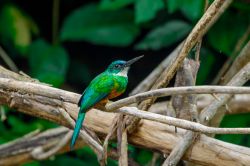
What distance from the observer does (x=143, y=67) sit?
15.0 ft

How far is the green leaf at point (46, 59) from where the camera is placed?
159 inches

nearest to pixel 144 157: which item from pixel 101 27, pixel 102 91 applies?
pixel 101 27

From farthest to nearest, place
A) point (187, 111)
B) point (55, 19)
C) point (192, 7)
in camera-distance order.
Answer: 1. point (55, 19)
2. point (192, 7)
3. point (187, 111)

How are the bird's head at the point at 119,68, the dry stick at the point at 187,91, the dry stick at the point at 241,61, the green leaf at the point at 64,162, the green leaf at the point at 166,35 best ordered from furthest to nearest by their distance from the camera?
the green leaf at the point at 166,35 < the green leaf at the point at 64,162 < the dry stick at the point at 241,61 < the bird's head at the point at 119,68 < the dry stick at the point at 187,91

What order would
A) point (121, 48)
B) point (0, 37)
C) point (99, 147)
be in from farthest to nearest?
1. point (121, 48)
2. point (0, 37)
3. point (99, 147)

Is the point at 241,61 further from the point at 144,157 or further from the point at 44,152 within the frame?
the point at 44,152

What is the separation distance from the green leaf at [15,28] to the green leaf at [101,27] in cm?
24

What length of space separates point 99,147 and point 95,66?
2.32 m

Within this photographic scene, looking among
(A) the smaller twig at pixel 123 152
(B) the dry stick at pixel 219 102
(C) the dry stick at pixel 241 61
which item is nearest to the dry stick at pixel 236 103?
(C) the dry stick at pixel 241 61

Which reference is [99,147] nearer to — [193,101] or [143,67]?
[193,101]

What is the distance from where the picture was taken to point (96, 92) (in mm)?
2191

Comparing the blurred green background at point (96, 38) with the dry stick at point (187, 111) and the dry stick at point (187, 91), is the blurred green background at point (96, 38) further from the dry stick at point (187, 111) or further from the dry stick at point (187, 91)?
the dry stick at point (187, 91)

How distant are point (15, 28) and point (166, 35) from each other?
93 cm

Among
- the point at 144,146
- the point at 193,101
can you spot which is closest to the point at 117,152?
the point at 144,146
